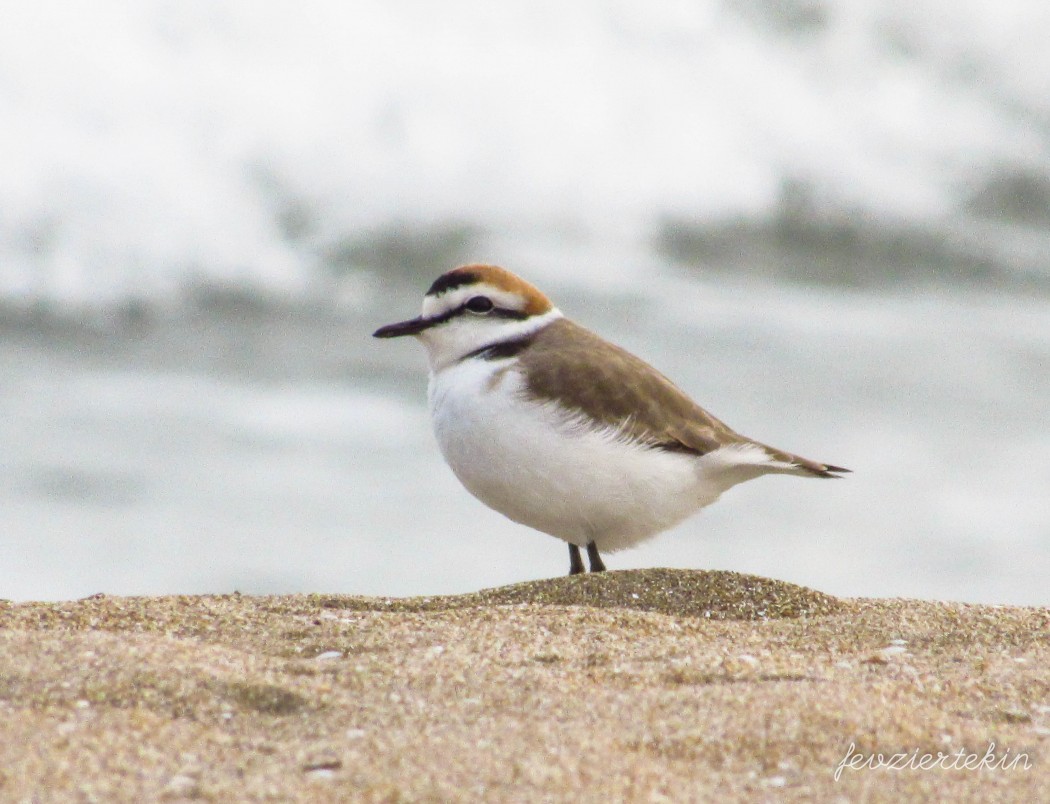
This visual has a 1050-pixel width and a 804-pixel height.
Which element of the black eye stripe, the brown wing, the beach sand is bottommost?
the beach sand

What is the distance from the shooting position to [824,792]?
297 cm

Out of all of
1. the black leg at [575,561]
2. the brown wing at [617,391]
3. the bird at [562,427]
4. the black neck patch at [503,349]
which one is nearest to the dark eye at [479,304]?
the bird at [562,427]

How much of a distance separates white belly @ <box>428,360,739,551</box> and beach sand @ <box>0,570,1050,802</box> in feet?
3.05

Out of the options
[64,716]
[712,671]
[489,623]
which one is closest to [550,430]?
[489,623]

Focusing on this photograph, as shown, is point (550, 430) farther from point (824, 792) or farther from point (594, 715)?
point (824, 792)

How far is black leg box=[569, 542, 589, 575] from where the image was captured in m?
6.08

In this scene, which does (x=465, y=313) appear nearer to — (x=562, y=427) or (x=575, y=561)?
(x=562, y=427)

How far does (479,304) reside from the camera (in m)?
6.16

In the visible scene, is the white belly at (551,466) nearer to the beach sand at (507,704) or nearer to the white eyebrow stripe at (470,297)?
the white eyebrow stripe at (470,297)

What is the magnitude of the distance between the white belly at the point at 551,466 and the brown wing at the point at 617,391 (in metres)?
0.07

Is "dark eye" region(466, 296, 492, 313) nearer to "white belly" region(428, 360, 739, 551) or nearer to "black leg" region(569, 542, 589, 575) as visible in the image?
"white belly" region(428, 360, 739, 551)

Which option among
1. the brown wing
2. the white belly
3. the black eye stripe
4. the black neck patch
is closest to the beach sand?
the white belly

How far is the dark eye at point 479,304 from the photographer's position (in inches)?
242

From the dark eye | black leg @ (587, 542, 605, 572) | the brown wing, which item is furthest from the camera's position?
the dark eye
